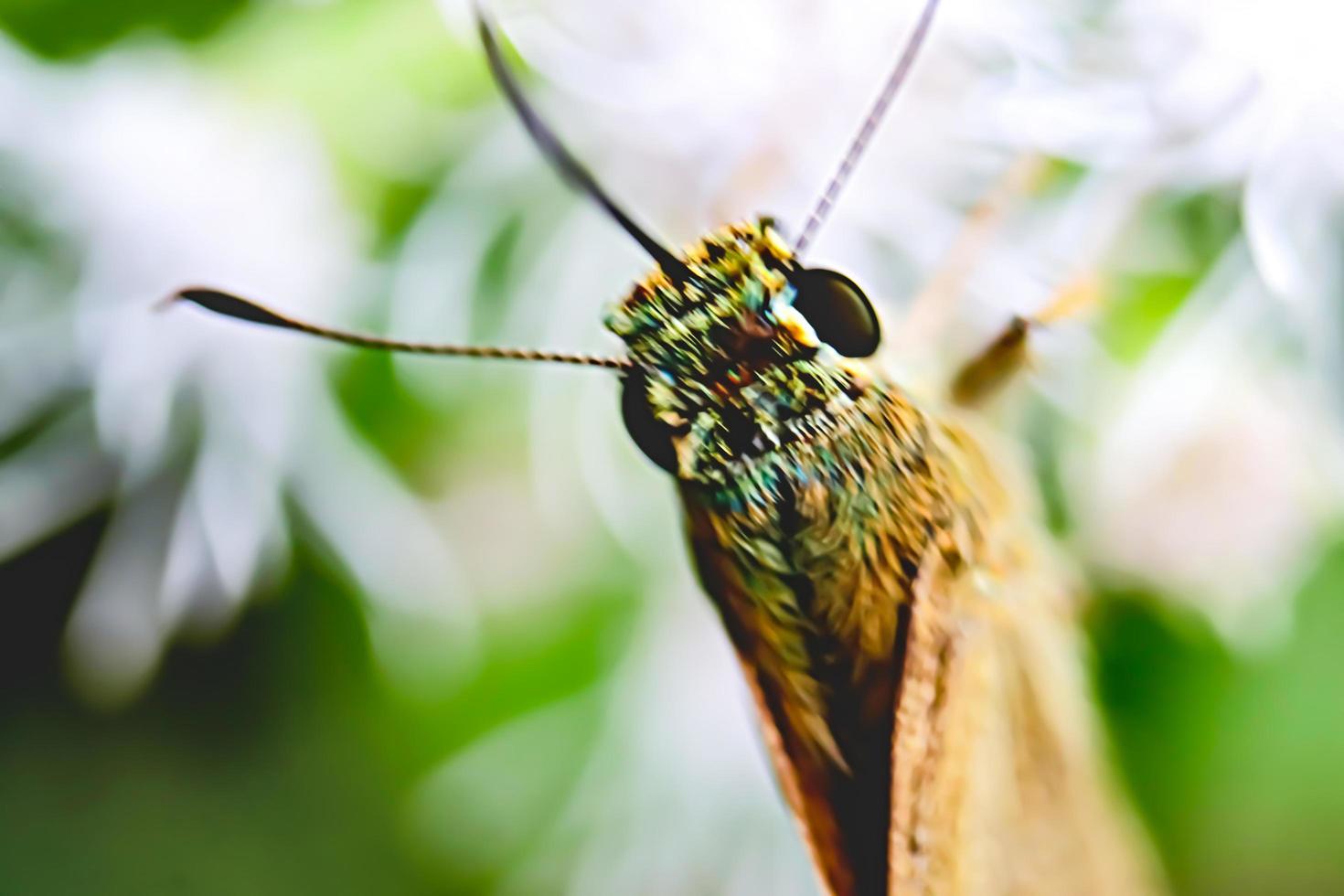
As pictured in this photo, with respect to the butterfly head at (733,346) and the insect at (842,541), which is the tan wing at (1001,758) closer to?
the insect at (842,541)

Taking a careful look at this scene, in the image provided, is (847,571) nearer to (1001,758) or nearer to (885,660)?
(885,660)

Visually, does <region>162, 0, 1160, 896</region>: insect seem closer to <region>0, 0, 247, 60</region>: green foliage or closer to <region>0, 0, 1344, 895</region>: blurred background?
<region>0, 0, 1344, 895</region>: blurred background

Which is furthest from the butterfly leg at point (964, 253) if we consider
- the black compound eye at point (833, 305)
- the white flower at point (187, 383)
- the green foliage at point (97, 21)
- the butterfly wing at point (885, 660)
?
the green foliage at point (97, 21)

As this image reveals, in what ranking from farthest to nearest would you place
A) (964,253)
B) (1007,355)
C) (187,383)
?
(187,383), (964,253), (1007,355)

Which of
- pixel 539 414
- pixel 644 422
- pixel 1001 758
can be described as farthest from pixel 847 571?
pixel 539 414

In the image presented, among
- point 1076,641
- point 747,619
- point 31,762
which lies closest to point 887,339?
point 747,619
